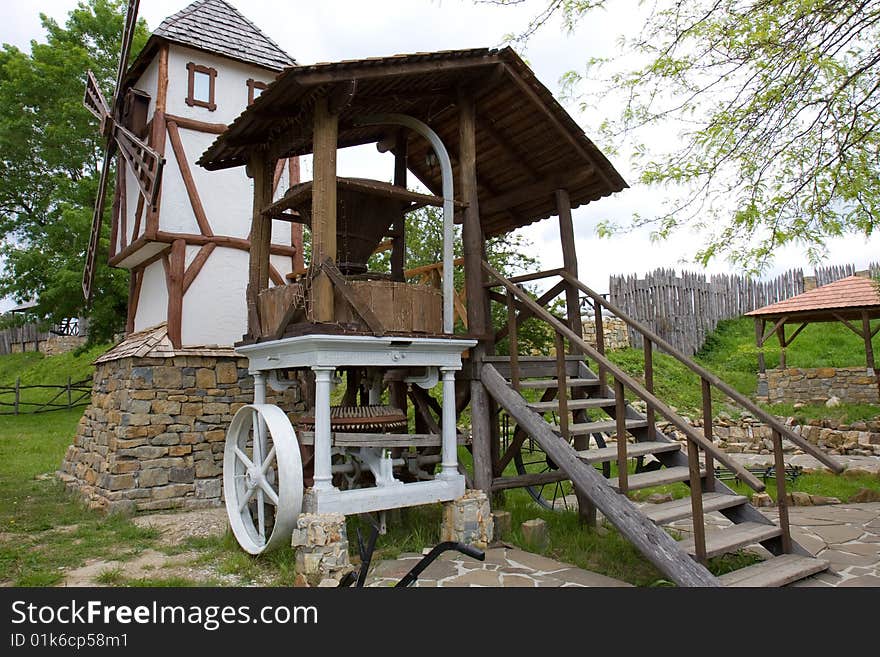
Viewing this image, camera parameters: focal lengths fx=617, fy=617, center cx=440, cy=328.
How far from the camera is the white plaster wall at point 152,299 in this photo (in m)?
8.66

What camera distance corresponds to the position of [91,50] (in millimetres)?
14531

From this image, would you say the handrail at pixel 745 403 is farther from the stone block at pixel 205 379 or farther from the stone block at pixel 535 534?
the stone block at pixel 205 379

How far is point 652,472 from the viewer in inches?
199

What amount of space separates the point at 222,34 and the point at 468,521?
7.91 metres

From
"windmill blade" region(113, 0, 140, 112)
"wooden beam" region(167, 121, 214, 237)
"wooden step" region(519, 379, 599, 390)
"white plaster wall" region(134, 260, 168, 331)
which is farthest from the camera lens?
"windmill blade" region(113, 0, 140, 112)

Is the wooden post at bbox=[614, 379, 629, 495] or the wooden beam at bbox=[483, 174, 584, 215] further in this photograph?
the wooden beam at bbox=[483, 174, 584, 215]

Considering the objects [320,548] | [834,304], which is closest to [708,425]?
[320,548]

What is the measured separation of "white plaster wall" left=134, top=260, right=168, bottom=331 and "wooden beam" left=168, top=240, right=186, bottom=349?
1.48ft

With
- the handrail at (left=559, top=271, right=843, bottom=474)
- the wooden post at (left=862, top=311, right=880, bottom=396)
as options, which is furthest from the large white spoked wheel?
the wooden post at (left=862, top=311, right=880, bottom=396)

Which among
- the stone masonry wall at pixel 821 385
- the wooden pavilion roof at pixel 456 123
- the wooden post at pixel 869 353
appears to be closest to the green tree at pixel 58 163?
the wooden pavilion roof at pixel 456 123

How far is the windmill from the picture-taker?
7.92m

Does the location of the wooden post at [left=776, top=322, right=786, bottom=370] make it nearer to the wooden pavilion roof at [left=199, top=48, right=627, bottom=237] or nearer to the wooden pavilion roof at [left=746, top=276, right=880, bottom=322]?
the wooden pavilion roof at [left=746, top=276, right=880, bottom=322]

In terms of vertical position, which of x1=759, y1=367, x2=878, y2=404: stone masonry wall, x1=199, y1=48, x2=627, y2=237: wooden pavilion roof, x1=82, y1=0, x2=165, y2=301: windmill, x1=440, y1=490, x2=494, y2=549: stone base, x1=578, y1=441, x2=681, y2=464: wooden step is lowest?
x1=440, y1=490, x2=494, y2=549: stone base

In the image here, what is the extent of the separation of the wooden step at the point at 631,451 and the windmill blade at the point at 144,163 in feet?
20.1
